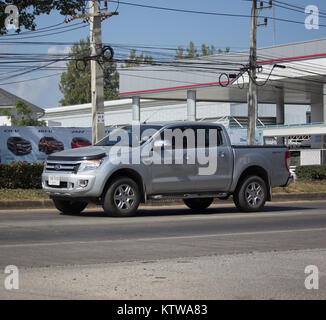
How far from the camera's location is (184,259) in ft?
26.6

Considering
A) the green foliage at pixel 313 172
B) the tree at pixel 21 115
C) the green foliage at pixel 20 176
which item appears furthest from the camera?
the tree at pixel 21 115

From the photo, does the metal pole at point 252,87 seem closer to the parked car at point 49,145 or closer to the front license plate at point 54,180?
the parked car at point 49,145

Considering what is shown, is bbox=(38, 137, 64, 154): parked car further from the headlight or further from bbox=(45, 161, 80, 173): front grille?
the headlight

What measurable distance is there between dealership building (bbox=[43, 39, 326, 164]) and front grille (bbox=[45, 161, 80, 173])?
64.1 feet

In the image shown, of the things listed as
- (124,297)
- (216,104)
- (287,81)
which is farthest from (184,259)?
(216,104)

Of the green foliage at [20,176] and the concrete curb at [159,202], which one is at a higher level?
the green foliage at [20,176]

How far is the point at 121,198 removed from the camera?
42.8ft

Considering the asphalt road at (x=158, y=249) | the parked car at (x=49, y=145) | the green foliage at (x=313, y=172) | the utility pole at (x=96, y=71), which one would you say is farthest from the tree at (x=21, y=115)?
the asphalt road at (x=158, y=249)

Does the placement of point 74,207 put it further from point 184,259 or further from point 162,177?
point 184,259

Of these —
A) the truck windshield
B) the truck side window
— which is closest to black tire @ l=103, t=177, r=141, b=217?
the truck windshield

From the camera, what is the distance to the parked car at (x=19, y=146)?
1005 inches

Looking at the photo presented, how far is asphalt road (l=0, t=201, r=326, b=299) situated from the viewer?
632 centimetres

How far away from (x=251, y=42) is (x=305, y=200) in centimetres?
767

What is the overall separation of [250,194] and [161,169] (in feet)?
8.69
